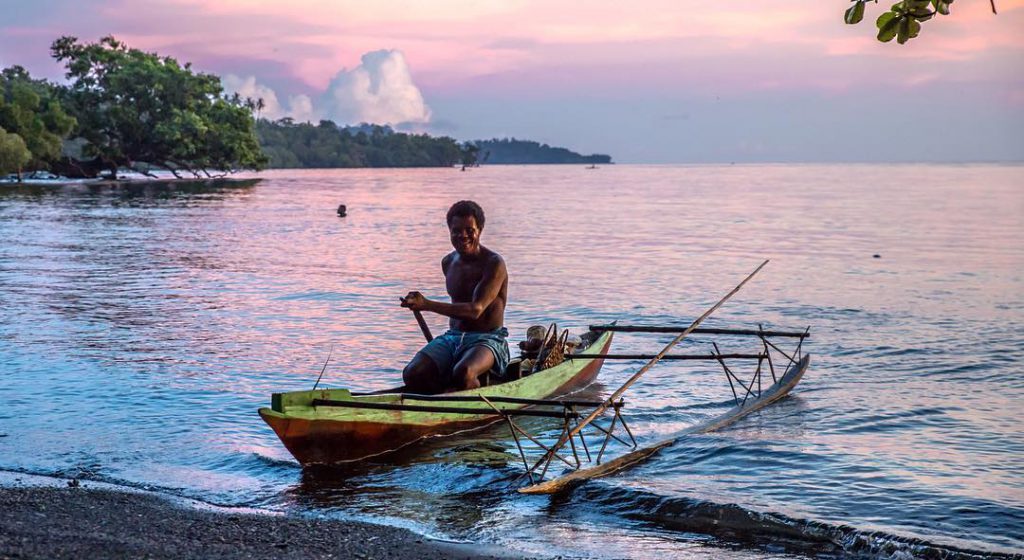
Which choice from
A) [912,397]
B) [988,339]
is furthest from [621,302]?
[912,397]

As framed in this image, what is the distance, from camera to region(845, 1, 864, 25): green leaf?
3588mm

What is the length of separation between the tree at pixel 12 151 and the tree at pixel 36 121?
149 centimetres

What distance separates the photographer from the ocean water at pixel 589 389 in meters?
7.57

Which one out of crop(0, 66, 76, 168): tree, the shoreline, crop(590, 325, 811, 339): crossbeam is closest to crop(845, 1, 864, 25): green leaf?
the shoreline

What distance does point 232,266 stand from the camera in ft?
89.3

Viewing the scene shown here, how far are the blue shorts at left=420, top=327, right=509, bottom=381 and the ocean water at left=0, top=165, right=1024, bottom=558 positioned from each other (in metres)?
0.76

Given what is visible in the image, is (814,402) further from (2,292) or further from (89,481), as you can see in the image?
(2,292)

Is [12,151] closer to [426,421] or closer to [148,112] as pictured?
[148,112]

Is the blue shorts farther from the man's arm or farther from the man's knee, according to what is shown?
the man's arm

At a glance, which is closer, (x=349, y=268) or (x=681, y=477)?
(x=681, y=477)

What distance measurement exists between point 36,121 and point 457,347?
7038 centimetres

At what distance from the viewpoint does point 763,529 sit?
729 centimetres

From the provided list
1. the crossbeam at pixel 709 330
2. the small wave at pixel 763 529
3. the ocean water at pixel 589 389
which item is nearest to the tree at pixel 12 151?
the ocean water at pixel 589 389

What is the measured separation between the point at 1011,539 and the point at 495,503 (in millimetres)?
3722
